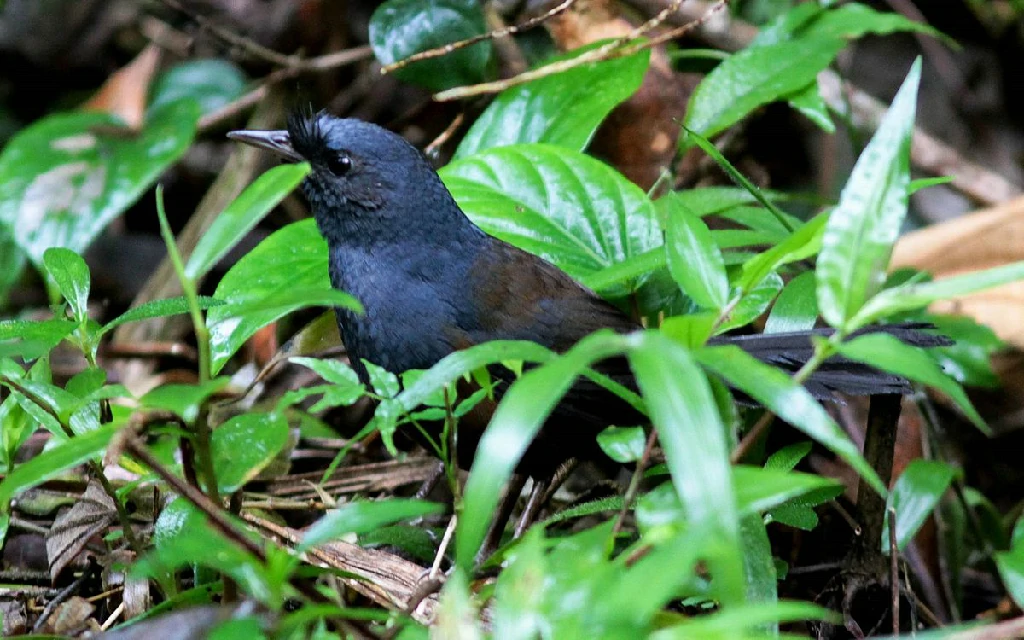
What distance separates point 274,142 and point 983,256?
2651 millimetres

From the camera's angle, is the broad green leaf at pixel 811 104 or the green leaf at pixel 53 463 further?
the broad green leaf at pixel 811 104

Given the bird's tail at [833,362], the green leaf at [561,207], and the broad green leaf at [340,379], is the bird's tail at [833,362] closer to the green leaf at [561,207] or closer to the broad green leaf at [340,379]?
the green leaf at [561,207]

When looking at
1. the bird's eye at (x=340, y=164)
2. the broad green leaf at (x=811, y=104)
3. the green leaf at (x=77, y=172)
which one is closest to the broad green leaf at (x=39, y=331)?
the bird's eye at (x=340, y=164)

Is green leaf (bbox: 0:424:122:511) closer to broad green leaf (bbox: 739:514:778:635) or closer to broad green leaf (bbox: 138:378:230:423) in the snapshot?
broad green leaf (bbox: 138:378:230:423)

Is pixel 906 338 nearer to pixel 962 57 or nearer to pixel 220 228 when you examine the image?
pixel 220 228

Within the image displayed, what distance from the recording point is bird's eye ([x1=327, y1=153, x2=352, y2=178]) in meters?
3.01

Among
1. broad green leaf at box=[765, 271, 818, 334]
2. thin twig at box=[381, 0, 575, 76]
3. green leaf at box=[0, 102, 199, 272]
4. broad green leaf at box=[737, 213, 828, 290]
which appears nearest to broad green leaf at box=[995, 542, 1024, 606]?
broad green leaf at box=[765, 271, 818, 334]

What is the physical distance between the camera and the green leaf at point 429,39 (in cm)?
379

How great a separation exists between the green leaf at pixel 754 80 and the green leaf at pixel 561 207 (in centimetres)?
50

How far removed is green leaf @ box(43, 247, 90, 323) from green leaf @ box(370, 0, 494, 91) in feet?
5.88

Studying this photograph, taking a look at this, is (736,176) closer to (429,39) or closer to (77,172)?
(429,39)

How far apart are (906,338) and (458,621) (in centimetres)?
148

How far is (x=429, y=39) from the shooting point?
3807 millimetres

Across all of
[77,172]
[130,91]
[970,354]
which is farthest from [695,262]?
[130,91]
